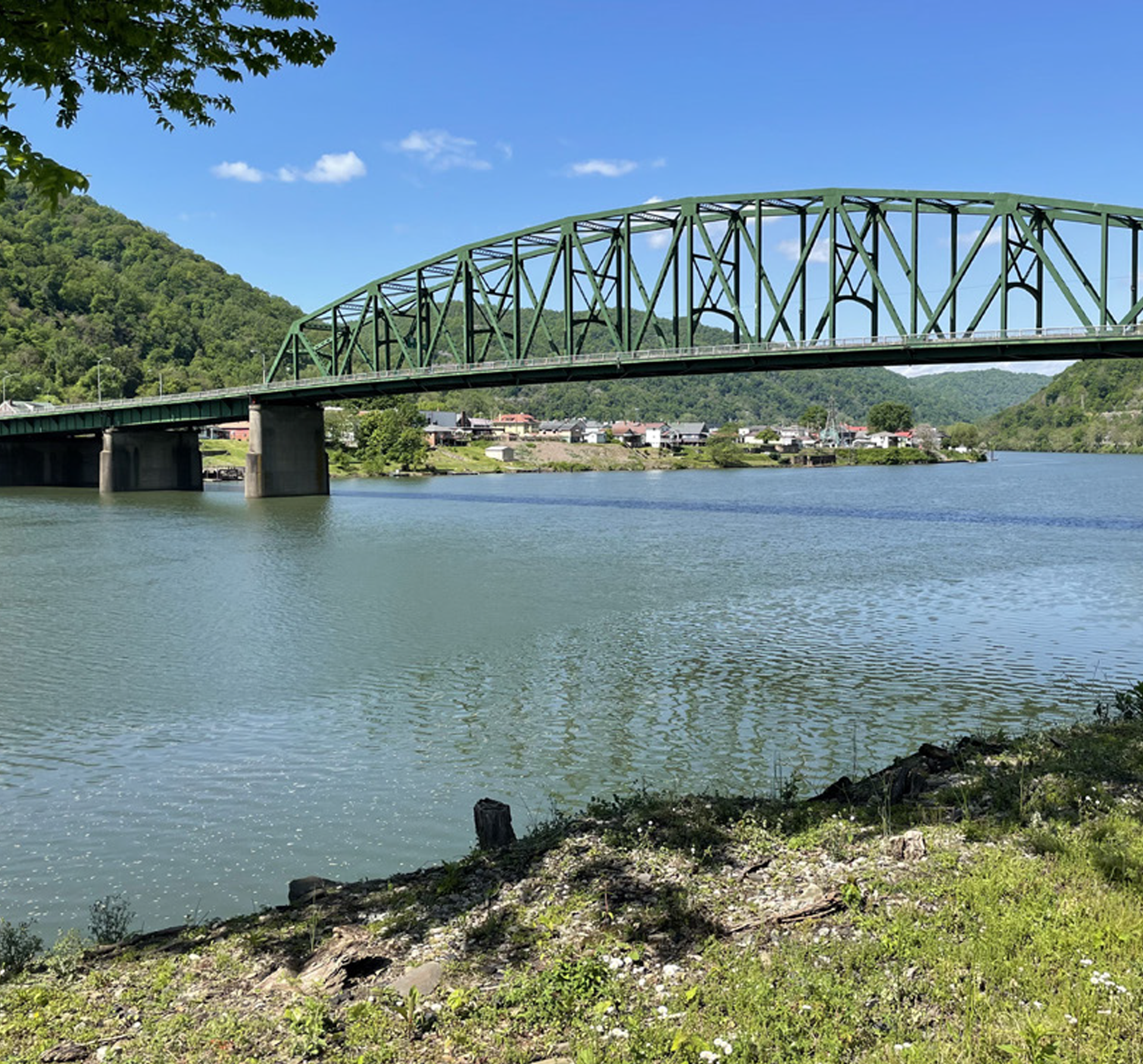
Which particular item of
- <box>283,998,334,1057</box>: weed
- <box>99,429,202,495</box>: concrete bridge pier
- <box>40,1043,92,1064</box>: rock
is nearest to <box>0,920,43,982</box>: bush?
<box>40,1043,92,1064</box>: rock

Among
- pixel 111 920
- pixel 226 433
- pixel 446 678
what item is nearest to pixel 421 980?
pixel 111 920

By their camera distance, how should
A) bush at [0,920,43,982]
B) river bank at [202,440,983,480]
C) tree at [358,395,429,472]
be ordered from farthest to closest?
1. tree at [358,395,429,472]
2. river bank at [202,440,983,480]
3. bush at [0,920,43,982]

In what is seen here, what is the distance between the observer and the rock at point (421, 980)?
274 inches

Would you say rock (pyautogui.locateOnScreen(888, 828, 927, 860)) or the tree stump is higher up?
rock (pyautogui.locateOnScreen(888, 828, 927, 860))

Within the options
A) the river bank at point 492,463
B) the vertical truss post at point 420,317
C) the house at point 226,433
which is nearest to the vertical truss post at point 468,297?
the vertical truss post at point 420,317

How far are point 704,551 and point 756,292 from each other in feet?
120

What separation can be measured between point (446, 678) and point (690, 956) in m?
14.9

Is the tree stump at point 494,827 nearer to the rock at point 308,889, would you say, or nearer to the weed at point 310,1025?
the rock at point 308,889

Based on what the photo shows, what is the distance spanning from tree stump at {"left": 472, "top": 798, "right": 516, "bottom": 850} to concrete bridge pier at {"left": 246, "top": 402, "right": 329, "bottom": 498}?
8236 cm

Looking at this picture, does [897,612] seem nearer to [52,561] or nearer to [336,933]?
[336,933]

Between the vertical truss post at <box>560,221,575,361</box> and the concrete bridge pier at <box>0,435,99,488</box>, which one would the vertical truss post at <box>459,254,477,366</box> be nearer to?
the vertical truss post at <box>560,221,575,361</box>

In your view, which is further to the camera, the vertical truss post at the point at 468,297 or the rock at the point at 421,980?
the vertical truss post at the point at 468,297

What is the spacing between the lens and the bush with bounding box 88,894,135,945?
881 cm

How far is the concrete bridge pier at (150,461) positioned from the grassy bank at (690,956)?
102m
